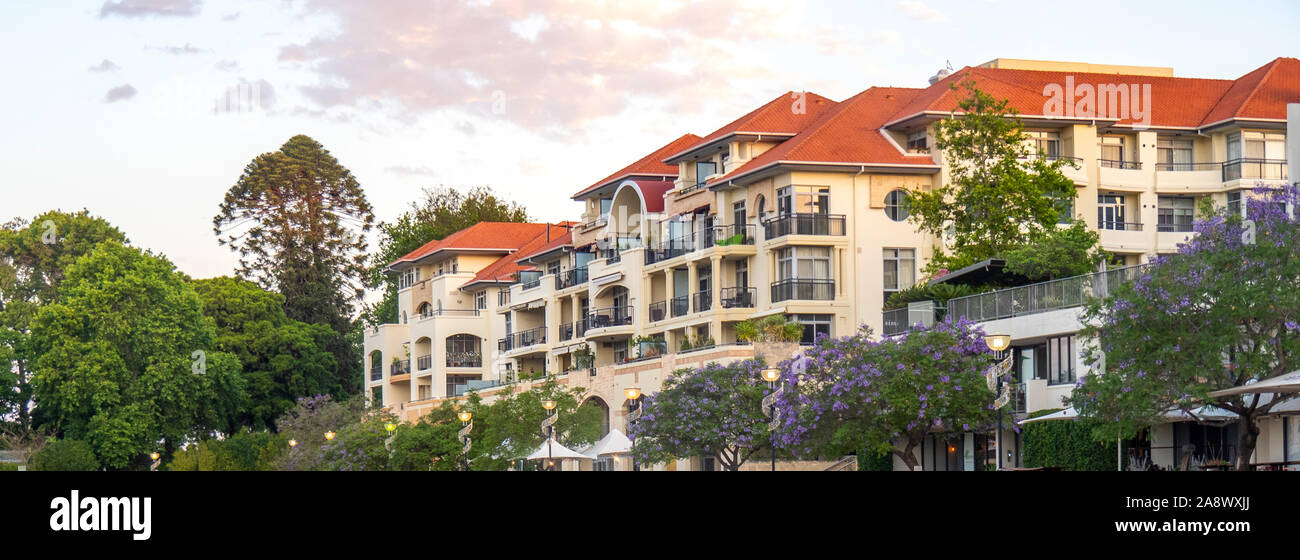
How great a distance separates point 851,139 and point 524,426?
699 inches

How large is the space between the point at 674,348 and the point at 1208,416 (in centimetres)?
3825

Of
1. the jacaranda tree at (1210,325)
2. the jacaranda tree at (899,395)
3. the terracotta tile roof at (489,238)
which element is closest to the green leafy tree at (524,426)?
the jacaranda tree at (899,395)

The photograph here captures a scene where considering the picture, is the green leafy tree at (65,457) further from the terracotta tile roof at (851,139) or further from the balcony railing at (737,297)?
the terracotta tile roof at (851,139)

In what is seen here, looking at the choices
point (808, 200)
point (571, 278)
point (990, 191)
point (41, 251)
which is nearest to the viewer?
point (990, 191)

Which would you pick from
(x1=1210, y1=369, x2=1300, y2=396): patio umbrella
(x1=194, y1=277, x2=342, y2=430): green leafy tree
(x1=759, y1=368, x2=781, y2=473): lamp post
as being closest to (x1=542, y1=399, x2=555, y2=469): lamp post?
(x1=759, y1=368, x2=781, y2=473): lamp post

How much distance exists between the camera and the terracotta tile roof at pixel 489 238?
10662 cm

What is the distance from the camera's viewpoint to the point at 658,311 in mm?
77375

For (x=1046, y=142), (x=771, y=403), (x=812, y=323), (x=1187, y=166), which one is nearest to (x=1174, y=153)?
(x=1187, y=166)

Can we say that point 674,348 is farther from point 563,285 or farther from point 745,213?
point 563,285

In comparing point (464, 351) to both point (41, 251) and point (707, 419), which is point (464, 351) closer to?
point (41, 251)

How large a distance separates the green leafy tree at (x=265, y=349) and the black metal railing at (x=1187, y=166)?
52943 millimetres

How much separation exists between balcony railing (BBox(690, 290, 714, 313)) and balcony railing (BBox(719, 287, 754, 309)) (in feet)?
2.49

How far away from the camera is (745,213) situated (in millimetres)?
72625
